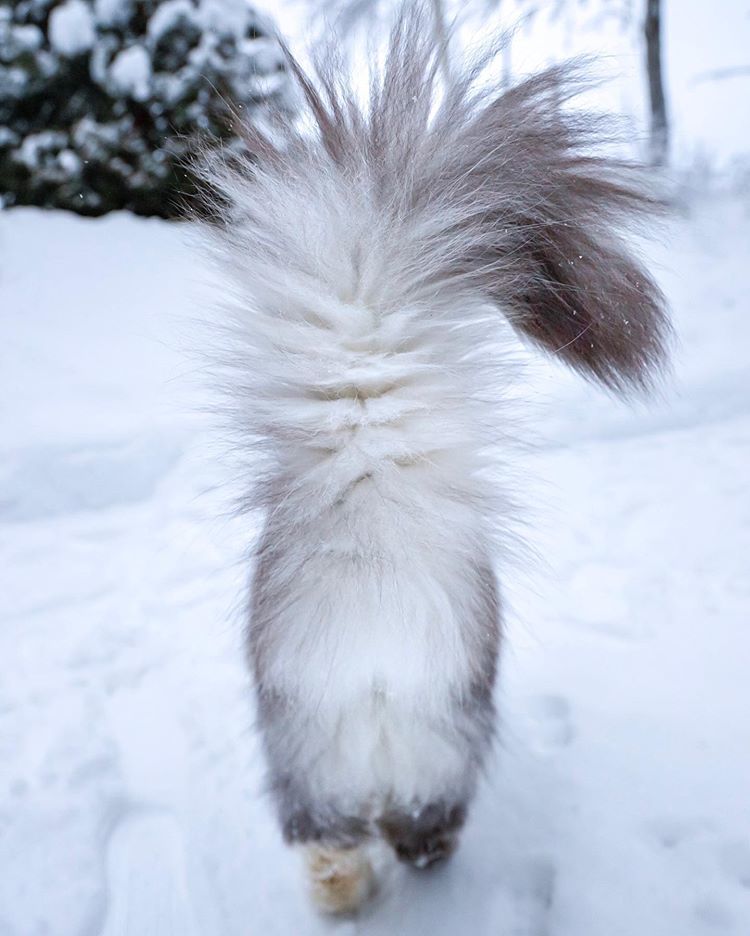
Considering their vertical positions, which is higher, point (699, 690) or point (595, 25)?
point (595, 25)

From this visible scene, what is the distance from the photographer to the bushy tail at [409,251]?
1.02 meters

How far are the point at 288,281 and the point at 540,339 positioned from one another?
47cm

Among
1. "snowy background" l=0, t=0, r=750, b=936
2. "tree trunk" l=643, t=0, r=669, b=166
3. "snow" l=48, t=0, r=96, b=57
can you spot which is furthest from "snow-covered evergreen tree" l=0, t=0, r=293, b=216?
"tree trunk" l=643, t=0, r=669, b=166

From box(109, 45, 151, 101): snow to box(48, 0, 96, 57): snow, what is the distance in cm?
23

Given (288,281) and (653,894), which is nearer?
(288,281)

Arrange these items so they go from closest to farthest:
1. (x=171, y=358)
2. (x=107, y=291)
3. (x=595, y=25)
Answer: (x=171, y=358)
(x=107, y=291)
(x=595, y=25)

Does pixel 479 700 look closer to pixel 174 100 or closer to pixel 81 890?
pixel 81 890

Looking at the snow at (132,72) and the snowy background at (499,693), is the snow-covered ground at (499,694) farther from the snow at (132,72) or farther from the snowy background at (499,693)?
the snow at (132,72)

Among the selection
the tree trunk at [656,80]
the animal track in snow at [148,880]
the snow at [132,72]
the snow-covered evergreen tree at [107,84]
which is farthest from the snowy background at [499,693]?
the tree trunk at [656,80]

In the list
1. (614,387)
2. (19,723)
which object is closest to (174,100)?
(19,723)

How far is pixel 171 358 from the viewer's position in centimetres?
423

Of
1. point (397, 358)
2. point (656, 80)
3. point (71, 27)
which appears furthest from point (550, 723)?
point (656, 80)

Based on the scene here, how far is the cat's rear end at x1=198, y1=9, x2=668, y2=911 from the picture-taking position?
40.2 inches

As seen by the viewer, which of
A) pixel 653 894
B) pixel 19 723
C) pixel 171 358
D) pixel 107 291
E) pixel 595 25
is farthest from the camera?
pixel 595 25
